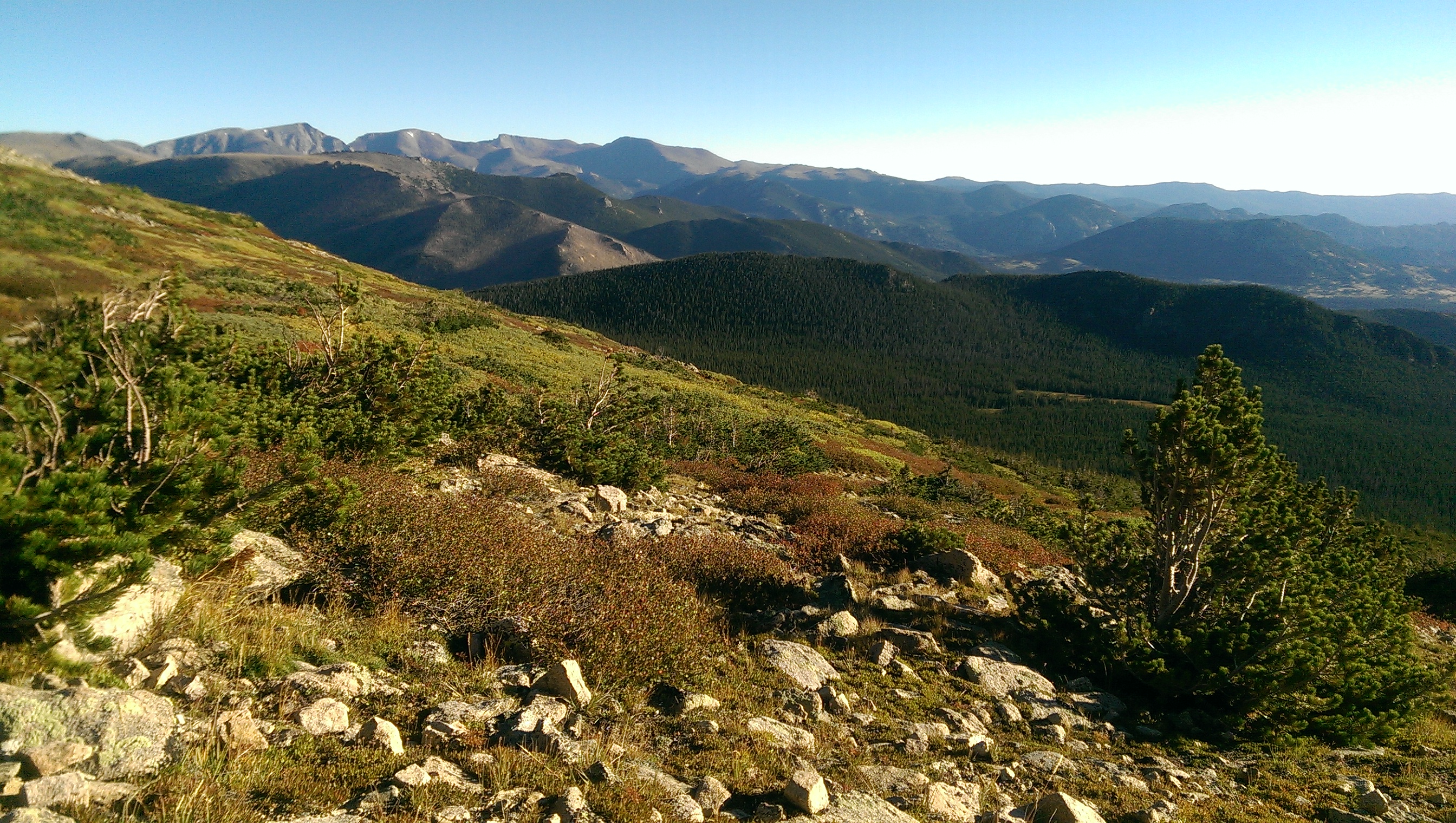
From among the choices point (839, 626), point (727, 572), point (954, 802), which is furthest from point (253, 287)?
point (954, 802)

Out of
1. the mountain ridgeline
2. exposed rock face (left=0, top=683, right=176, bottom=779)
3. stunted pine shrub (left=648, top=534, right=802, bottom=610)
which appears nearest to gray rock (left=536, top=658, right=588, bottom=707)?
exposed rock face (left=0, top=683, right=176, bottom=779)

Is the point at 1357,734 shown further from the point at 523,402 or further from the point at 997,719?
the point at 523,402

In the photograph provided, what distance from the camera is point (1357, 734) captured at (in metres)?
6.95

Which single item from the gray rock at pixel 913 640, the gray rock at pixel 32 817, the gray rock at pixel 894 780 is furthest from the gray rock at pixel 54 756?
the gray rock at pixel 913 640

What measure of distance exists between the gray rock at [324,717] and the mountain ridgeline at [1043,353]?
334ft

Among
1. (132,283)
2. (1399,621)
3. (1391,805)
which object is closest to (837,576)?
(1391,805)

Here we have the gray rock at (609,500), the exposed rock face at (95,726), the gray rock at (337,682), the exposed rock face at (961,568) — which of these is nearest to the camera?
the exposed rock face at (95,726)

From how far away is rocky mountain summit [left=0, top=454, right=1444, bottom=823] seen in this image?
3.24m

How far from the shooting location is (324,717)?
13.0 ft

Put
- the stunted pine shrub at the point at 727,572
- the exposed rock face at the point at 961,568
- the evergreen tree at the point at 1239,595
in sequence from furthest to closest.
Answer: the exposed rock face at the point at 961,568
the stunted pine shrub at the point at 727,572
the evergreen tree at the point at 1239,595

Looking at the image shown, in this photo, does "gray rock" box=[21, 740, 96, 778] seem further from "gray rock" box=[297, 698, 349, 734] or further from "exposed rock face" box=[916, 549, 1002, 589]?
"exposed rock face" box=[916, 549, 1002, 589]

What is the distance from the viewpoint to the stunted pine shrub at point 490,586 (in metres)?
5.86

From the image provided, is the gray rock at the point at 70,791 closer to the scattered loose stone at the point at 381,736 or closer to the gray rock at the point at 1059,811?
the scattered loose stone at the point at 381,736

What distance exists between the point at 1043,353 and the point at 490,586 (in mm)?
189390
